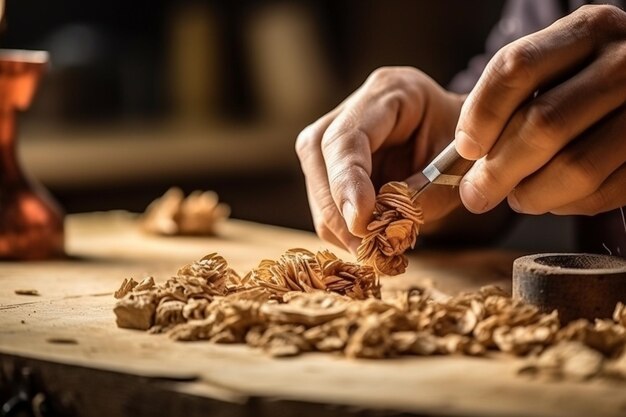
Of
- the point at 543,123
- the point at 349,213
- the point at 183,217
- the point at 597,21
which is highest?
the point at 597,21

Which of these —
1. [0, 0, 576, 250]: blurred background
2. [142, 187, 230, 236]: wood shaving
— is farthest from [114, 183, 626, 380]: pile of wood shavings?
[0, 0, 576, 250]: blurred background

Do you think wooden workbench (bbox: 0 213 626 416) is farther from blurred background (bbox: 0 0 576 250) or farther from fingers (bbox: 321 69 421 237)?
blurred background (bbox: 0 0 576 250)

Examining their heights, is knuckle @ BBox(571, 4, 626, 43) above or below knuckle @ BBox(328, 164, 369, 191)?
above

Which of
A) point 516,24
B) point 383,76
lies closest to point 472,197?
point 383,76

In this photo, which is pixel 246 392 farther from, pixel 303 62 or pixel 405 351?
pixel 303 62

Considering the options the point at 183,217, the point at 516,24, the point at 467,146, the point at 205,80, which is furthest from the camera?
the point at 205,80

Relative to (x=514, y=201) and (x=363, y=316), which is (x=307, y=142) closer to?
(x=514, y=201)
